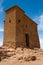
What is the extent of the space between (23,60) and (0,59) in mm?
2989

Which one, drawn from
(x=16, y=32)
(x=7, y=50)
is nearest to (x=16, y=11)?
(x=16, y=32)

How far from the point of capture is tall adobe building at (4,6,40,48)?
2122 centimetres

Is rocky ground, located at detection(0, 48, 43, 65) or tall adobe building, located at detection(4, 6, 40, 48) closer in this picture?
rocky ground, located at detection(0, 48, 43, 65)

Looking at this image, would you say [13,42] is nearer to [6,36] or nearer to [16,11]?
[6,36]

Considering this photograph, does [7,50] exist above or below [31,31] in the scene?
below

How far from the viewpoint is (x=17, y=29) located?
2148 cm

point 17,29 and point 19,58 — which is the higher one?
point 17,29

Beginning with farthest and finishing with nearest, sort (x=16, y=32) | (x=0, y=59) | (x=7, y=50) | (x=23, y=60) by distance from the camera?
(x=16, y=32), (x=7, y=50), (x=0, y=59), (x=23, y=60)

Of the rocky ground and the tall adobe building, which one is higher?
the tall adobe building

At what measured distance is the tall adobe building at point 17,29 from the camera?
2122cm

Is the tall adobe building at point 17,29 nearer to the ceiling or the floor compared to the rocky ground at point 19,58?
nearer to the ceiling

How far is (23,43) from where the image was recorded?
2148 cm

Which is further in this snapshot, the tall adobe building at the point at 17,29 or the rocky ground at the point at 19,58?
the tall adobe building at the point at 17,29

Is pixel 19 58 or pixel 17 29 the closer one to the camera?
pixel 19 58
